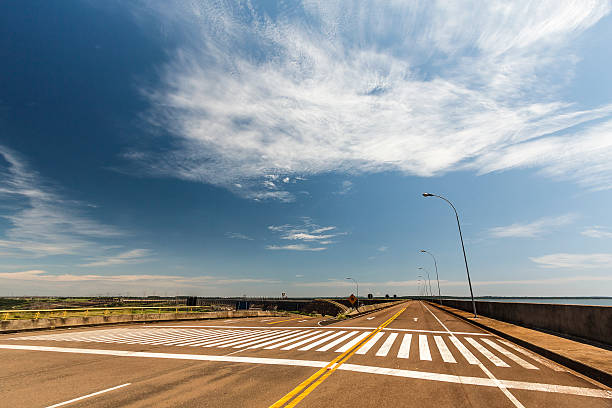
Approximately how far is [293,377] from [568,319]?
12617 mm

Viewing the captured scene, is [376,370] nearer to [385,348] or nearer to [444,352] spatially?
[385,348]

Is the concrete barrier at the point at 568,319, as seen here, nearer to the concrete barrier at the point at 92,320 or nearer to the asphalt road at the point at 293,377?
the asphalt road at the point at 293,377

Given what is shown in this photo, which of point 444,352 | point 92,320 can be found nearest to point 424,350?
point 444,352

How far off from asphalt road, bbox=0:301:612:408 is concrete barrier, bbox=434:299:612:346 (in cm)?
274

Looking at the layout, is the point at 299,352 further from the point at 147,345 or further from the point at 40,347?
the point at 40,347

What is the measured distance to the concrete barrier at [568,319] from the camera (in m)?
10.1

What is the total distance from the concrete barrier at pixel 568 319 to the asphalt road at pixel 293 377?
274 centimetres

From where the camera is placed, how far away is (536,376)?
7031 mm

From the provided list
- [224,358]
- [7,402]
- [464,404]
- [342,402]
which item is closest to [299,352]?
[224,358]

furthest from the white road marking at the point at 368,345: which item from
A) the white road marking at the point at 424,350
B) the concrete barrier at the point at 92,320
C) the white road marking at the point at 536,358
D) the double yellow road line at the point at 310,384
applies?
the concrete barrier at the point at 92,320

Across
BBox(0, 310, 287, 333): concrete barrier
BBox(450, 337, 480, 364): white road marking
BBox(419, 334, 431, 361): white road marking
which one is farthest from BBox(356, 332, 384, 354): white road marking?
BBox(0, 310, 287, 333): concrete barrier

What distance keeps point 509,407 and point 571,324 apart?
33.8ft

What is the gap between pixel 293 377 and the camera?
6918mm

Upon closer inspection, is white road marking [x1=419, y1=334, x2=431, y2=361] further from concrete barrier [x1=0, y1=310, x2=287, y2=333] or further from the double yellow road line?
concrete barrier [x1=0, y1=310, x2=287, y2=333]
